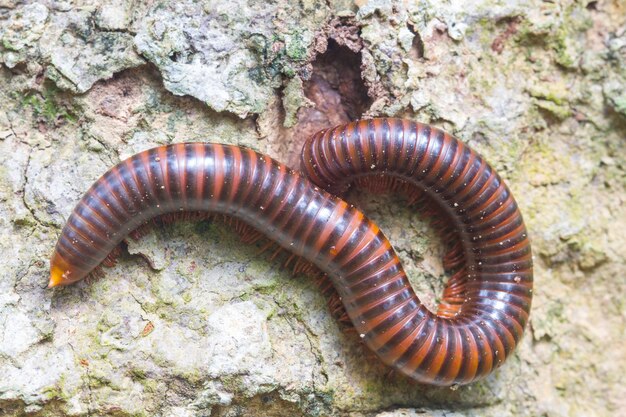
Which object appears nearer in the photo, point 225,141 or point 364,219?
point 364,219

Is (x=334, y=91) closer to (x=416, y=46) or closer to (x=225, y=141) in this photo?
(x=416, y=46)

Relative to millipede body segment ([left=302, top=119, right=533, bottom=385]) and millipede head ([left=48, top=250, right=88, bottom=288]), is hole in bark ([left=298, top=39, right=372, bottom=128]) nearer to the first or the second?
millipede body segment ([left=302, top=119, right=533, bottom=385])

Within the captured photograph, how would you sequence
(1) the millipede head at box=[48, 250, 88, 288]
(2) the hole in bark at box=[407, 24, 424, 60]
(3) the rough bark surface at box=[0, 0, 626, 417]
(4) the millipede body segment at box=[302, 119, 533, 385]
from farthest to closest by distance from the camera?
(2) the hole in bark at box=[407, 24, 424, 60] → (4) the millipede body segment at box=[302, 119, 533, 385] → (3) the rough bark surface at box=[0, 0, 626, 417] → (1) the millipede head at box=[48, 250, 88, 288]

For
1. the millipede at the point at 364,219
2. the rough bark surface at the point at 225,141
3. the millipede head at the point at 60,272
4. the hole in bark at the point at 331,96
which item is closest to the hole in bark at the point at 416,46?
the rough bark surface at the point at 225,141

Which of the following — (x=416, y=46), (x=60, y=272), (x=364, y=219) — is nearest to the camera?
(x=60, y=272)

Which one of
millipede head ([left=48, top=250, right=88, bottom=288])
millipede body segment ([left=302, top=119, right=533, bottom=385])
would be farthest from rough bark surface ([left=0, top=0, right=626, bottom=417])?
millipede body segment ([left=302, top=119, right=533, bottom=385])

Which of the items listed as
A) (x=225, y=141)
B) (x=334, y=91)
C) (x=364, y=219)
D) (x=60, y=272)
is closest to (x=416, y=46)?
(x=334, y=91)

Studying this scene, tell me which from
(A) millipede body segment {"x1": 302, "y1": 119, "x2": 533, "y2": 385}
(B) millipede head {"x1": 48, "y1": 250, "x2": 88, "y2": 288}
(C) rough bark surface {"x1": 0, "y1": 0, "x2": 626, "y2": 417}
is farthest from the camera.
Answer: (A) millipede body segment {"x1": 302, "y1": 119, "x2": 533, "y2": 385}
